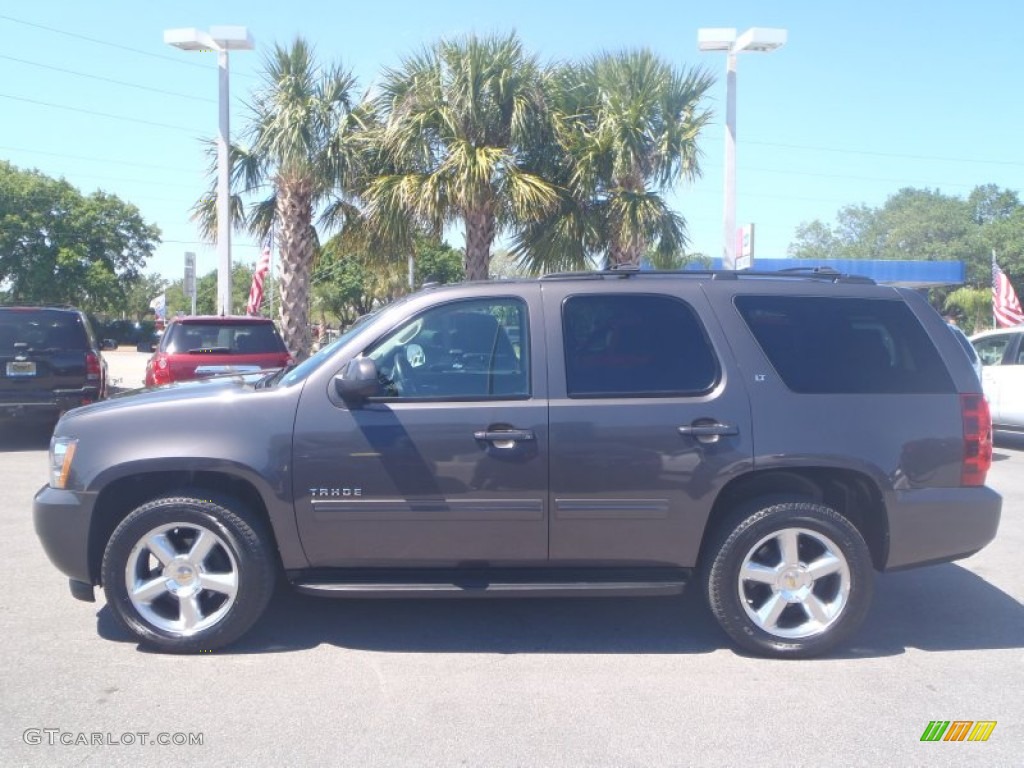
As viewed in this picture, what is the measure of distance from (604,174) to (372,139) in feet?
12.6

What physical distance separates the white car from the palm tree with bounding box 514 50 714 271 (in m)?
5.10

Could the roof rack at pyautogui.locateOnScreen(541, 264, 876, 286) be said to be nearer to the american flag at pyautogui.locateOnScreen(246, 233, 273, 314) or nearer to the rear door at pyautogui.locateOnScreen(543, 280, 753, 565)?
the rear door at pyautogui.locateOnScreen(543, 280, 753, 565)

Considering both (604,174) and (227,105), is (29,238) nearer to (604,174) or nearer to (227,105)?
(227,105)

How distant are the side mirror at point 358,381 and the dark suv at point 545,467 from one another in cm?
1

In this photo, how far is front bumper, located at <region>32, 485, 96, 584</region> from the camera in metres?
4.74

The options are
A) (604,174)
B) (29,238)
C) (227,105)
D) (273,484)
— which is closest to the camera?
(273,484)

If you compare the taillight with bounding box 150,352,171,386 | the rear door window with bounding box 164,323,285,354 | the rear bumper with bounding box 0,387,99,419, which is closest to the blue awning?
the rear door window with bounding box 164,323,285,354

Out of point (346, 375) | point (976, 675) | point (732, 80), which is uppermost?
point (732, 80)

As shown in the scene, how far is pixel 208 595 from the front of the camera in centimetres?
491

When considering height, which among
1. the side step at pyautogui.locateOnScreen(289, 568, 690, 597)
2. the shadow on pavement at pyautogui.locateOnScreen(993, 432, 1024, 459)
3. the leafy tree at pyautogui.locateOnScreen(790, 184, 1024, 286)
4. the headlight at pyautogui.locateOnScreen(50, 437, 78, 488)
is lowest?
the shadow on pavement at pyautogui.locateOnScreen(993, 432, 1024, 459)

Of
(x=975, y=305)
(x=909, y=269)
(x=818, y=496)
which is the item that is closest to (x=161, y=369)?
(x=818, y=496)

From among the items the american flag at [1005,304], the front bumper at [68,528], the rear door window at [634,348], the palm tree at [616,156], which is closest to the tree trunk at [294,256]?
the palm tree at [616,156]

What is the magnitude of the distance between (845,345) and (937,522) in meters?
1.03

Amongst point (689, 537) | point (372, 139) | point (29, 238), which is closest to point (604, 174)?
point (372, 139)
